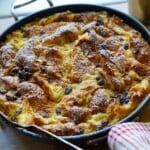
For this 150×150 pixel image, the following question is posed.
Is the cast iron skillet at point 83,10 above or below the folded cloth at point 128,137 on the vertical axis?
above

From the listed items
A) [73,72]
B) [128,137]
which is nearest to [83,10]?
[73,72]

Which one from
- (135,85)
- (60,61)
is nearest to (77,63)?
(60,61)

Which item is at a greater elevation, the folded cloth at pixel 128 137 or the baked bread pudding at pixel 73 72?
the baked bread pudding at pixel 73 72

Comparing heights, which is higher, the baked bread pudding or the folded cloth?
the baked bread pudding

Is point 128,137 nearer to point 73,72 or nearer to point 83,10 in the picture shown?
point 73,72

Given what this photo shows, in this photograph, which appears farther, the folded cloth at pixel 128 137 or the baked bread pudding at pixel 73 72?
the baked bread pudding at pixel 73 72

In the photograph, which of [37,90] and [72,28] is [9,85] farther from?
[72,28]
